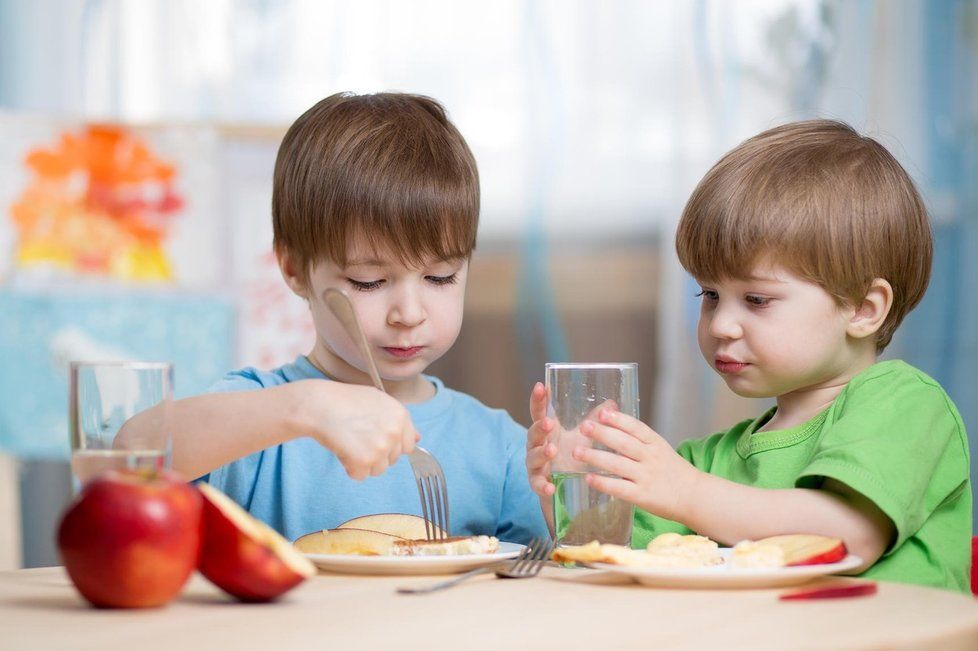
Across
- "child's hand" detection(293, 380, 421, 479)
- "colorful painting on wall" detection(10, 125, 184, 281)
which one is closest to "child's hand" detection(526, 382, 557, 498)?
"child's hand" detection(293, 380, 421, 479)

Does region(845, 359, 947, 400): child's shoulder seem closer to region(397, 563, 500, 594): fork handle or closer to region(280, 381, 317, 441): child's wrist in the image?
region(397, 563, 500, 594): fork handle

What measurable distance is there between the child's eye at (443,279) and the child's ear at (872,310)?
46 centimetres

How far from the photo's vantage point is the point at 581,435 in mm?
1022

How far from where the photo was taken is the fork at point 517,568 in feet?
2.74

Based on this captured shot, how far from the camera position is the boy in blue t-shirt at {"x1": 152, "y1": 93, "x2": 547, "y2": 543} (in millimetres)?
1329

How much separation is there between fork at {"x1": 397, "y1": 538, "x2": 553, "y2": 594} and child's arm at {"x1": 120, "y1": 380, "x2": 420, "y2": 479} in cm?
11

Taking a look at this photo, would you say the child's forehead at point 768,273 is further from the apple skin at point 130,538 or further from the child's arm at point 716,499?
the apple skin at point 130,538

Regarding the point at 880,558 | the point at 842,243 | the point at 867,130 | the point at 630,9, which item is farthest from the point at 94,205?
the point at 880,558

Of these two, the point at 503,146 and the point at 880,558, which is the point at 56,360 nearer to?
the point at 503,146

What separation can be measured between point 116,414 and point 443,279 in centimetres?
62

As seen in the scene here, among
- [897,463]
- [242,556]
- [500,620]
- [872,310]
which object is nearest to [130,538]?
[242,556]

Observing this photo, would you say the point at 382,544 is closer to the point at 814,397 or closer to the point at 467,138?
the point at 814,397

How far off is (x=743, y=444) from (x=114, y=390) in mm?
743

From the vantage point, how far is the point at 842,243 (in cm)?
122
